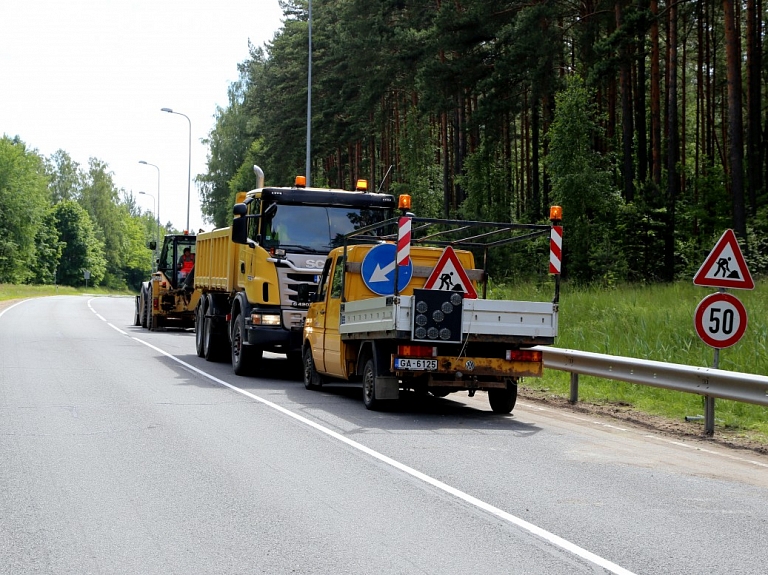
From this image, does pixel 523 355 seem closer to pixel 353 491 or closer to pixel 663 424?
pixel 663 424

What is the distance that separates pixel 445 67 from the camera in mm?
37406

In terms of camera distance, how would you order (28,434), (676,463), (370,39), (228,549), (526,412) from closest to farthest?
(228,549)
(676,463)
(28,434)
(526,412)
(370,39)

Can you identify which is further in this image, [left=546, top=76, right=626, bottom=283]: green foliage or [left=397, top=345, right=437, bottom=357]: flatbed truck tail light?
[left=546, top=76, right=626, bottom=283]: green foliage

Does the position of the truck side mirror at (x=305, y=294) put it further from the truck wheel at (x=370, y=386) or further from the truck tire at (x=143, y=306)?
the truck tire at (x=143, y=306)

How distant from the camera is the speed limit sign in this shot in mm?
12000

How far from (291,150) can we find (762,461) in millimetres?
50541

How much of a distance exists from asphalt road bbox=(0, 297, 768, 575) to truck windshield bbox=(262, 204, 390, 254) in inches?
154

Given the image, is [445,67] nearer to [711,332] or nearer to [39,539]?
[711,332]

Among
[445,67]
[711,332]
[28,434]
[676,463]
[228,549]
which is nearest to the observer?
[228,549]

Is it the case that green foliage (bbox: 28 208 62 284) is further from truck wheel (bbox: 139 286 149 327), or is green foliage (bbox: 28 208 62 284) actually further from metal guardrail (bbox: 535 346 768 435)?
metal guardrail (bbox: 535 346 768 435)

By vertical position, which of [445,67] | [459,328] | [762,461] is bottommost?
[762,461]

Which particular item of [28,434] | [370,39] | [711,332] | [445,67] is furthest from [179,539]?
[370,39]

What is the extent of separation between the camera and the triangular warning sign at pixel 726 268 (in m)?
12.1

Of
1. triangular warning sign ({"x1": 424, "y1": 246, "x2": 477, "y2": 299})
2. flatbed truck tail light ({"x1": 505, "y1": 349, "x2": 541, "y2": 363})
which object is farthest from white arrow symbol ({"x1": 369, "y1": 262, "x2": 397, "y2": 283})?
flatbed truck tail light ({"x1": 505, "y1": 349, "x2": 541, "y2": 363})
